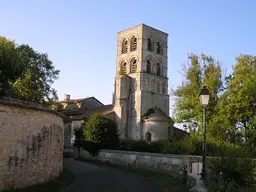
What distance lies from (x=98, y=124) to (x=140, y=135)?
1512 centimetres

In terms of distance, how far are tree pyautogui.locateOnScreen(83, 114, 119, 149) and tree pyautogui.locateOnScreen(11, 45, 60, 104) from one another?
20.1ft

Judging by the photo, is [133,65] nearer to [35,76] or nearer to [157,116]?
[157,116]

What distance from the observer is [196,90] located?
35.6m

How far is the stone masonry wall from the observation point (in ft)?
42.4

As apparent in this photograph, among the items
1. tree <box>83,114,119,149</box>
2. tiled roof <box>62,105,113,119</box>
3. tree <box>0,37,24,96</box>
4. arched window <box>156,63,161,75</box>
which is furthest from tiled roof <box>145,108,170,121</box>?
tree <box>0,37,24,96</box>

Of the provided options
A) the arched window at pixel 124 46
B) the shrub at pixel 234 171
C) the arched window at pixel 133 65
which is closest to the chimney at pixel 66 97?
the arched window at pixel 124 46

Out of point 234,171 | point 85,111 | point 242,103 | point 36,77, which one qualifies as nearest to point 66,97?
point 85,111

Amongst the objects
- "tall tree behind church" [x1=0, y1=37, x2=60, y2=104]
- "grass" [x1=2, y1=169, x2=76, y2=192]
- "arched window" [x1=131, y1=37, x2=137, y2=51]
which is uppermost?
"arched window" [x1=131, y1=37, x2=137, y2=51]

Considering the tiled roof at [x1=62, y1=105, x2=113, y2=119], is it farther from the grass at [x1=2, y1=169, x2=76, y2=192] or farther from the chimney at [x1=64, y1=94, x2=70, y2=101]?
the grass at [x1=2, y1=169, x2=76, y2=192]

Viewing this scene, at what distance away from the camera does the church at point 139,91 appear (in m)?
49.0

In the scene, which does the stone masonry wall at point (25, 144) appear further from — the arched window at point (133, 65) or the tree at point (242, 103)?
the arched window at point (133, 65)

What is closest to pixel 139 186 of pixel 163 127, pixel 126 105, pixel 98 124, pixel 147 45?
pixel 98 124

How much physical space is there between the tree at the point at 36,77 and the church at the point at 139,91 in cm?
1004

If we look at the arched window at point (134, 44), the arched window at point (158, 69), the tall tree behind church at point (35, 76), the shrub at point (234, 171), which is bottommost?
the shrub at point (234, 171)
